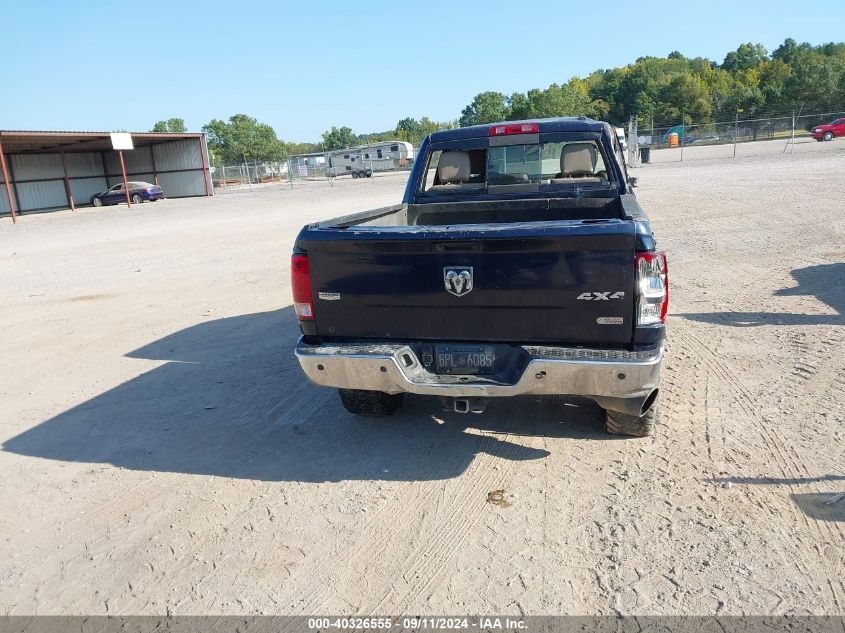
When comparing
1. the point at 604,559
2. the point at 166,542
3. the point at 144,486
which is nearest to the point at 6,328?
the point at 144,486

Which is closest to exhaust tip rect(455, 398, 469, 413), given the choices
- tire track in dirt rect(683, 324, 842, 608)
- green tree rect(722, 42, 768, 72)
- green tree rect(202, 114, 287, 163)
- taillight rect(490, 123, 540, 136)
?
tire track in dirt rect(683, 324, 842, 608)

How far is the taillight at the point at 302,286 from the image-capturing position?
3.80 m

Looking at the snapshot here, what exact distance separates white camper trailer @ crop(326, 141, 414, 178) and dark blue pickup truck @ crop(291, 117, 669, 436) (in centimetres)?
5611

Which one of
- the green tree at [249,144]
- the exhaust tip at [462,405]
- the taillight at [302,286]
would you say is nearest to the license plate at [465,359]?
the exhaust tip at [462,405]

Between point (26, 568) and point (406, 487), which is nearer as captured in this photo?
point (26, 568)

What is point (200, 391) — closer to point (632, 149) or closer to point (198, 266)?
point (198, 266)

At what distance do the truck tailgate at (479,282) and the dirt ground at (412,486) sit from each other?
0.92 m

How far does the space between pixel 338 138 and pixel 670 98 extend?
6596 cm

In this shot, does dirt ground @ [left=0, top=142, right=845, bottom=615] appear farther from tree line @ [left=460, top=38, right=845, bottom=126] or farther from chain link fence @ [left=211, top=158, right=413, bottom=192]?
Answer: tree line @ [left=460, top=38, right=845, bottom=126]

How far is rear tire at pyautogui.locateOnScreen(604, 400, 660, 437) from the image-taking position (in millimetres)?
3980

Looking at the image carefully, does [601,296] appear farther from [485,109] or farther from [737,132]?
[485,109]

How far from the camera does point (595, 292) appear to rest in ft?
10.9

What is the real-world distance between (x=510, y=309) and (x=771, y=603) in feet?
6.05

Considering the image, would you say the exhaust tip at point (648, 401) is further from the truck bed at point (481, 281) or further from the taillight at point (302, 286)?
the taillight at point (302, 286)
